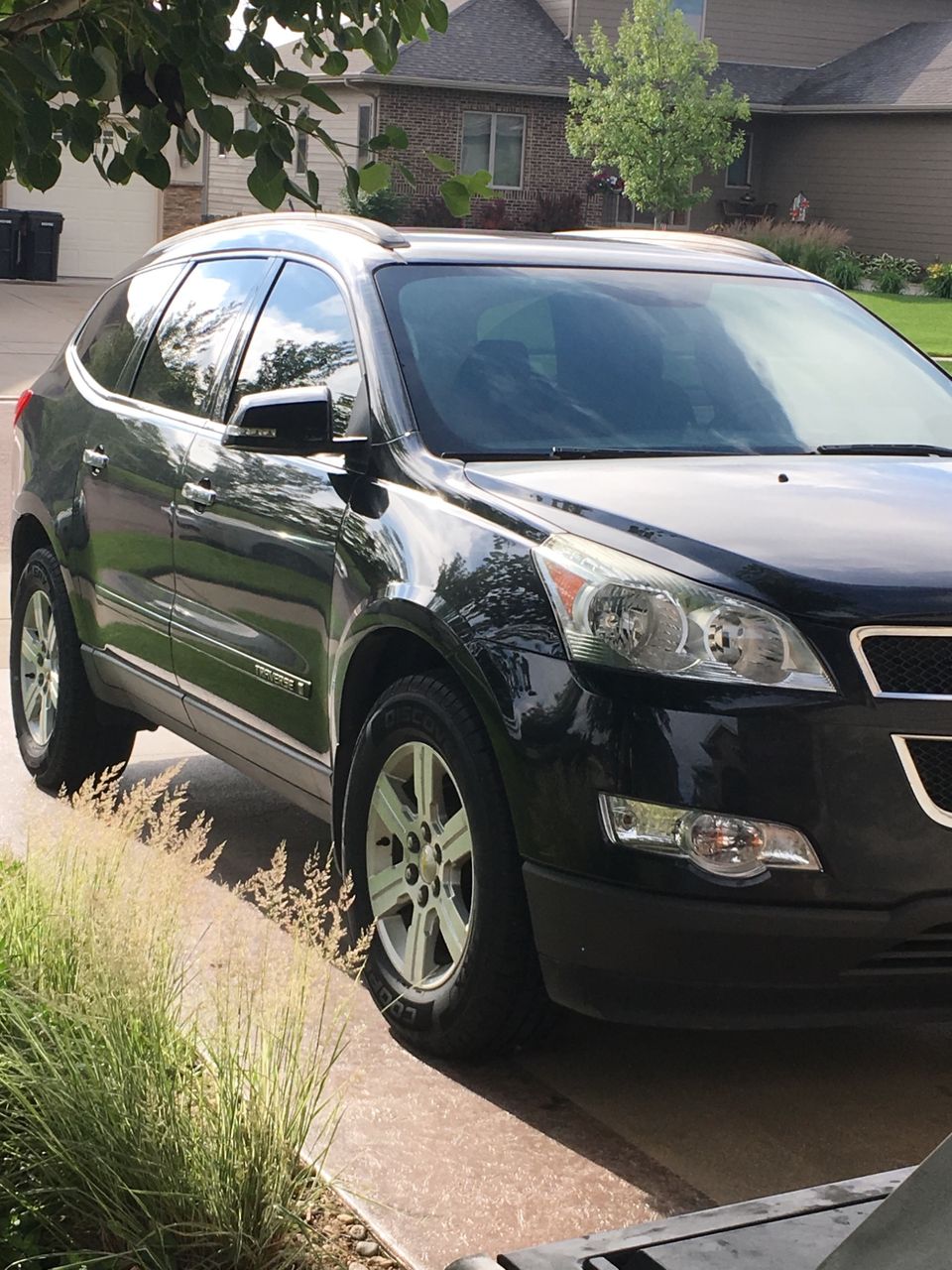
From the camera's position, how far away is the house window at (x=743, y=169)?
44.4 meters

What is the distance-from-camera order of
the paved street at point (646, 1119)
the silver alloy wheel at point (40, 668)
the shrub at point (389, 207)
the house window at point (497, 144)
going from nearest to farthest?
the paved street at point (646, 1119) < the silver alloy wheel at point (40, 668) < the shrub at point (389, 207) < the house window at point (497, 144)

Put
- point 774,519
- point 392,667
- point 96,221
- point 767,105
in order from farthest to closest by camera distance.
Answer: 1. point 767,105
2. point 96,221
3. point 392,667
4. point 774,519

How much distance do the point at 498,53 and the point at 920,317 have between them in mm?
14193

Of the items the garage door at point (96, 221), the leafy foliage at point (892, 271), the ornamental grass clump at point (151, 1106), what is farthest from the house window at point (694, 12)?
the ornamental grass clump at point (151, 1106)

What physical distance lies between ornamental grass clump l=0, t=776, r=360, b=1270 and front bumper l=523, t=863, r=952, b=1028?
584mm

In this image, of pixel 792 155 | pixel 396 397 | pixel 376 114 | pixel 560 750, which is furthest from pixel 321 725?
pixel 792 155

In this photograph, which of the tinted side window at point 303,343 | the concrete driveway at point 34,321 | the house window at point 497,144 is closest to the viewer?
the tinted side window at point 303,343

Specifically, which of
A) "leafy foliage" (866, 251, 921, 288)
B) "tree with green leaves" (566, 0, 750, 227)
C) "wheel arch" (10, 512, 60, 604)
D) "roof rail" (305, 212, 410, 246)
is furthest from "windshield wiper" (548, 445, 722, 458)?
"tree with green leaves" (566, 0, 750, 227)

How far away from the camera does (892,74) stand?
1641 inches

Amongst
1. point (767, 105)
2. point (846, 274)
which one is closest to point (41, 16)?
point (846, 274)

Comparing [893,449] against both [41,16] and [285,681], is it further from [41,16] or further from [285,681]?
[41,16]

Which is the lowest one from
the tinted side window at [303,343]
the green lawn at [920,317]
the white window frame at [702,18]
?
the green lawn at [920,317]

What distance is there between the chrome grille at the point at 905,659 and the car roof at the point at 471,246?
2054mm

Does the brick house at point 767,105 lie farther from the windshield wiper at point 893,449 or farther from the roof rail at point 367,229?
the windshield wiper at point 893,449
